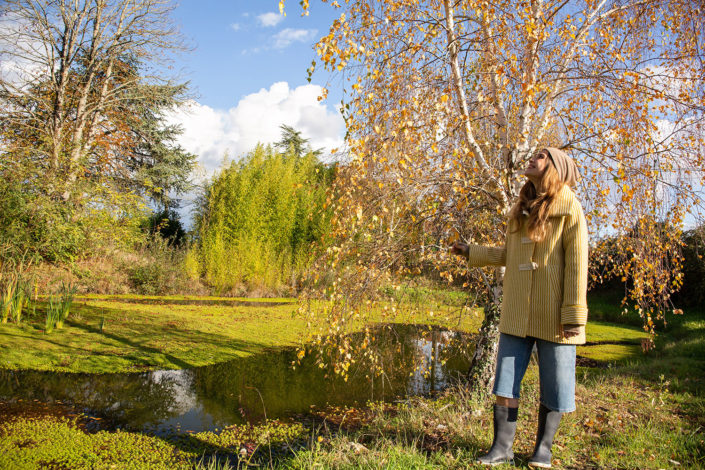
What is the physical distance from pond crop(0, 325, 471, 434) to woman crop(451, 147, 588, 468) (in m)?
1.50

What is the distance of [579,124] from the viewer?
337cm

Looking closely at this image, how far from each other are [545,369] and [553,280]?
1.32ft

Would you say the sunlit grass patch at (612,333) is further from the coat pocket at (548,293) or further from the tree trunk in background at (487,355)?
the coat pocket at (548,293)

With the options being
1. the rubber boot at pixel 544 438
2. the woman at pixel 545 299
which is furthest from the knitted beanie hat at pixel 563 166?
the rubber boot at pixel 544 438

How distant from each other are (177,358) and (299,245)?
849cm

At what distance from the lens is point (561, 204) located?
1.84 meters

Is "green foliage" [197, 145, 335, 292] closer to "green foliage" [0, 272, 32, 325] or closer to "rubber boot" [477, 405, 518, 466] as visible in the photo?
"green foliage" [0, 272, 32, 325]

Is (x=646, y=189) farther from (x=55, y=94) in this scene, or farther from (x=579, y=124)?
(x=55, y=94)

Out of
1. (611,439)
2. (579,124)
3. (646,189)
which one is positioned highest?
(579,124)

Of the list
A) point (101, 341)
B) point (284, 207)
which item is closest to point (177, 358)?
point (101, 341)

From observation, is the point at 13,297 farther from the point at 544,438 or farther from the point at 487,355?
the point at 544,438

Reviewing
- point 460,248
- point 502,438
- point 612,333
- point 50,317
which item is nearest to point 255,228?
point 50,317

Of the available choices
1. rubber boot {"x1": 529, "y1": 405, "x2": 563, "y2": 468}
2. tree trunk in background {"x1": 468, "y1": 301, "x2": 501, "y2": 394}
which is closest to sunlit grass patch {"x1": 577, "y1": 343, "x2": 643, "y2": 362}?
tree trunk in background {"x1": 468, "y1": 301, "x2": 501, "y2": 394}

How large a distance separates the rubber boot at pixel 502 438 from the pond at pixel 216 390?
1450 mm
